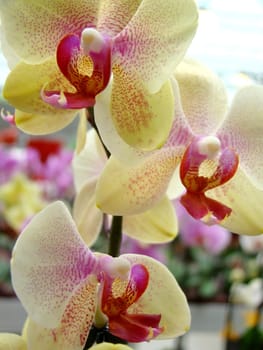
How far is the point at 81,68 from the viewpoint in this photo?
1.34 ft

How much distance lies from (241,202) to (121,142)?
108mm

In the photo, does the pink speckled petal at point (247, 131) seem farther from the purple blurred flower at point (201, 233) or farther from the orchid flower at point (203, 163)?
the purple blurred flower at point (201, 233)

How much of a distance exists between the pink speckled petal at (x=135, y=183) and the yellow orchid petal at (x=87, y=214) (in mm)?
87

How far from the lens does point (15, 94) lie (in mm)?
419

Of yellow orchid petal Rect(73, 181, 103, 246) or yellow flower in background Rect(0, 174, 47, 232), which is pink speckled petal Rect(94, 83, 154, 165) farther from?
yellow flower in background Rect(0, 174, 47, 232)

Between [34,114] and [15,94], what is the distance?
0.02 metres

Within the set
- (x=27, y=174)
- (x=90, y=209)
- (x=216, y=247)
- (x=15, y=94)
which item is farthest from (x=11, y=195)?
(x=15, y=94)

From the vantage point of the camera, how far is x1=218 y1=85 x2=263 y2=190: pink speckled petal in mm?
465

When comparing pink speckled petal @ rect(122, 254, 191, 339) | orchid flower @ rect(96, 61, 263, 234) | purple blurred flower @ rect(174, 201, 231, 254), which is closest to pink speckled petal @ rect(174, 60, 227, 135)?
orchid flower @ rect(96, 61, 263, 234)

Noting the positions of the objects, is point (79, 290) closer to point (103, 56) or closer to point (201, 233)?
point (103, 56)

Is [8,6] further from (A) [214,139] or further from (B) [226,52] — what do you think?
(B) [226,52]

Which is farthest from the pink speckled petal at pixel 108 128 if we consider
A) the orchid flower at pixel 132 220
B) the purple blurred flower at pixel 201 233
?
the purple blurred flower at pixel 201 233

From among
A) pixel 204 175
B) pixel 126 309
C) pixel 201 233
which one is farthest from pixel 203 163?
pixel 201 233

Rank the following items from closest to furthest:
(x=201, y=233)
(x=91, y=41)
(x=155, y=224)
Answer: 1. (x=91, y=41)
2. (x=155, y=224)
3. (x=201, y=233)
